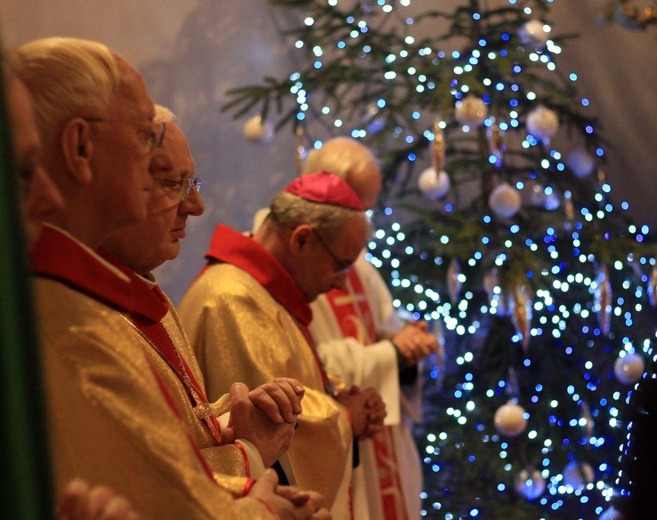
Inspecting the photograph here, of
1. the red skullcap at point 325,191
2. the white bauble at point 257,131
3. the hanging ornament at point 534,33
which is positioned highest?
the hanging ornament at point 534,33

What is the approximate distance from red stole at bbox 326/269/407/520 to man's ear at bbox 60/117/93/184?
2683mm

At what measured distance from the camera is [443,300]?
5.62 meters

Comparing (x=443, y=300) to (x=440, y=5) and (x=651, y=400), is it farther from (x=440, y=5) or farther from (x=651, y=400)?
(x=651, y=400)

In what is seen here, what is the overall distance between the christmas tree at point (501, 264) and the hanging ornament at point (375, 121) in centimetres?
1

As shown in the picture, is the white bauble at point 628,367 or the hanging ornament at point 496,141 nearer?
the hanging ornament at point 496,141

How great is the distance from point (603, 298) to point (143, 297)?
385 centimetres

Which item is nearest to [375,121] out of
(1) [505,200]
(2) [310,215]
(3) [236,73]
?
(1) [505,200]

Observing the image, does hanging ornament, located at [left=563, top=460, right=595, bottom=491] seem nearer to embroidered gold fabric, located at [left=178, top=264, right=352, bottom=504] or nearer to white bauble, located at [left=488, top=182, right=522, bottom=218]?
white bauble, located at [left=488, top=182, right=522, bottom=218]

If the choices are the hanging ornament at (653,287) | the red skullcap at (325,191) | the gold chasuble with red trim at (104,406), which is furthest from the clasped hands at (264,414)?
the hanging ornament at (653,287)

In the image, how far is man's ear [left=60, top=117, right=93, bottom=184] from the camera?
154 centimetres

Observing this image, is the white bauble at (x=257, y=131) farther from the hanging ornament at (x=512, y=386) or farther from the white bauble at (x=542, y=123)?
the hanging ornament at (x=512, y=386)

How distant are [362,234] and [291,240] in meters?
0.27

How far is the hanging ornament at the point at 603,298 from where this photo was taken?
5.38m

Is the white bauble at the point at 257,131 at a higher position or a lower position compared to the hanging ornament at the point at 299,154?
higher
